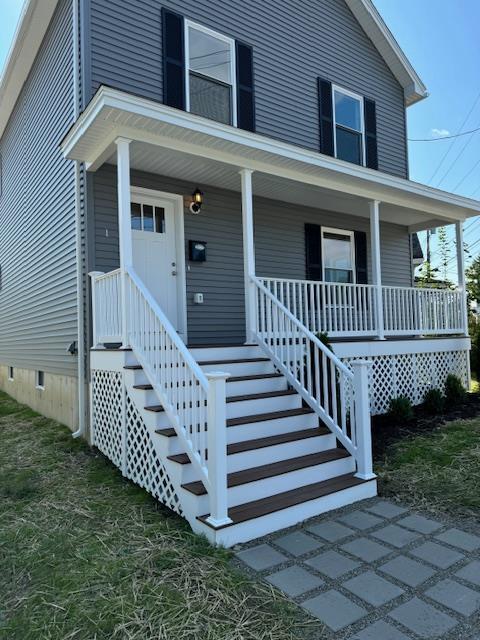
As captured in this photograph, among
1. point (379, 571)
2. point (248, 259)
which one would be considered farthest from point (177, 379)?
point (248, 259)

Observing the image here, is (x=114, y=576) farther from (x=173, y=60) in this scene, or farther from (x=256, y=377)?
(x=173, y=60)

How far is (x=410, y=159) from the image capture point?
1032 cm

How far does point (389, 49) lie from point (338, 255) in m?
4.44

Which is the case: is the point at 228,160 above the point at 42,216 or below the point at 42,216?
above

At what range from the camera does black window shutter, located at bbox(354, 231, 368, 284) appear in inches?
360

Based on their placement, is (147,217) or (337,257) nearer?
(147,217)

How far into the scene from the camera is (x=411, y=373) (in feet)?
25.8

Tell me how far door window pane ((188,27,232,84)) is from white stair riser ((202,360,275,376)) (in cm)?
447

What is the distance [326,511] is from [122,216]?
3412 millimetres

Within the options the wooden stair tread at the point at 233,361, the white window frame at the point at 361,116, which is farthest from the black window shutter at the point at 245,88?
the wooden stair tread at the point at 233,361

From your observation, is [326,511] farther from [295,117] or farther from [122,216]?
[295,117]

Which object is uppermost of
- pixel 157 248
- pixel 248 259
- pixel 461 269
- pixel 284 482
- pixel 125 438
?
pixel 157 248

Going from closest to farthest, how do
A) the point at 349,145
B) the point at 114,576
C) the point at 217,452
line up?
the point at 114,576, the point at 217,452, the point at 349,145

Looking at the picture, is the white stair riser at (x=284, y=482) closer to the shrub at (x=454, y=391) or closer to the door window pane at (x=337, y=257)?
the shrub at (x=454, y=391)
